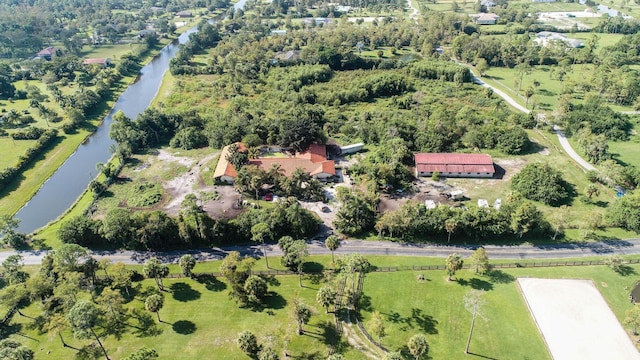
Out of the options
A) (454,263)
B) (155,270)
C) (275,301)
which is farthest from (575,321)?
(155,270)

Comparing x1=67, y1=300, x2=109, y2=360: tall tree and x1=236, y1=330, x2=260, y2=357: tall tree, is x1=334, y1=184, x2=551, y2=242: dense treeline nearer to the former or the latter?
x1=236, y1=330, x2=260, y2=357: tall tree

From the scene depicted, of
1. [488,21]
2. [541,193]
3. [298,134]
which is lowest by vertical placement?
[541,193]

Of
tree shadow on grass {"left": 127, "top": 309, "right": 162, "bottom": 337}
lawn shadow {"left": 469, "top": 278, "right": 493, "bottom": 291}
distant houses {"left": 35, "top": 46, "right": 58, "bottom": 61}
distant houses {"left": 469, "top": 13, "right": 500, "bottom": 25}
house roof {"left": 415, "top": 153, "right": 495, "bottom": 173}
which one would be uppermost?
distant houses {"left": 469, "top": 13, "right": 500, "bottom": 25}

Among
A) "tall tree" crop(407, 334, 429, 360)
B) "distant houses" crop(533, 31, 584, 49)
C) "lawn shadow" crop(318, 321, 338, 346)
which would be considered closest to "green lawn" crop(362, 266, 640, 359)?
"tall tree" crop(407, 334, 429, 360)

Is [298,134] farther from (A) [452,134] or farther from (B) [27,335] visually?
(B) [27,335]

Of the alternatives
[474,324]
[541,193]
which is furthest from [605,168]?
[474,324]

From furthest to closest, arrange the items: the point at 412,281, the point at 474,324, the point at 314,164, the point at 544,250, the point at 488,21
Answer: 1. the point at 488,21
2. the point at 314,164
3. the point at 544,250
4. the point at 412,281
5. the point at 474,324

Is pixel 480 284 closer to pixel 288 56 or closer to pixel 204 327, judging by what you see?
pixel 204 327
